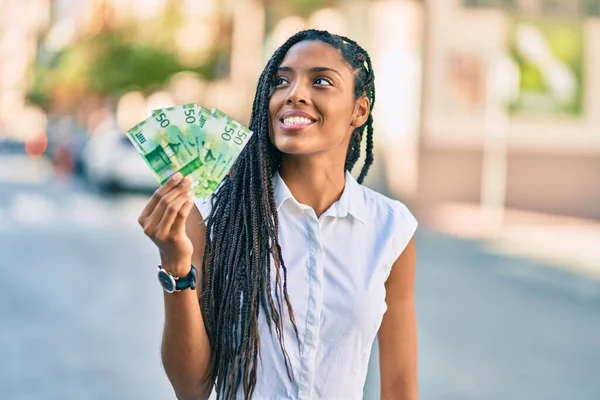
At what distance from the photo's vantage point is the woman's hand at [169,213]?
157cm

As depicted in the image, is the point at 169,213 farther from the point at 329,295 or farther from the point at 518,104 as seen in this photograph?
the point at 518,104

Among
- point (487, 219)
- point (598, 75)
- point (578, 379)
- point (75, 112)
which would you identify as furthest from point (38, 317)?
point (75, 112)

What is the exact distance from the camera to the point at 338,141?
190cm

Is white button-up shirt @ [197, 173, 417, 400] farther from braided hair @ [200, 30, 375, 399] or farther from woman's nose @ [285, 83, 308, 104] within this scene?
woman's nose @ [285, 83, 308, 104]

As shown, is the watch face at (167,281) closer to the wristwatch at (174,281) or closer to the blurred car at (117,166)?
the wristwatch at (174,281)

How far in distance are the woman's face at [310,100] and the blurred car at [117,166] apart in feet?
66.0

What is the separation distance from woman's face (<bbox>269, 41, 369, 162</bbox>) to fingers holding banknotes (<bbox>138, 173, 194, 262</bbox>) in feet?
0.94

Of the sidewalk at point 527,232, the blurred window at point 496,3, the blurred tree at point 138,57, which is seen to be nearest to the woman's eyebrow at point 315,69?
the sidewalk at point 527,232

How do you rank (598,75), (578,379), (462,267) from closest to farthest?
1. (578,379)
2. (462,267)
3. (598,75)

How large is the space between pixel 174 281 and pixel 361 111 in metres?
0.59

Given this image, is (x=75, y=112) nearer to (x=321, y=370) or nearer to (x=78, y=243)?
(x=78, y=243)

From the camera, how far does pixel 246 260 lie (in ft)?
5.90

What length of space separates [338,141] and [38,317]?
669cm

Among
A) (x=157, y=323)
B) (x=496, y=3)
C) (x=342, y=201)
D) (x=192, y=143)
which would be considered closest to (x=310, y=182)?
(x=342, y=201)
